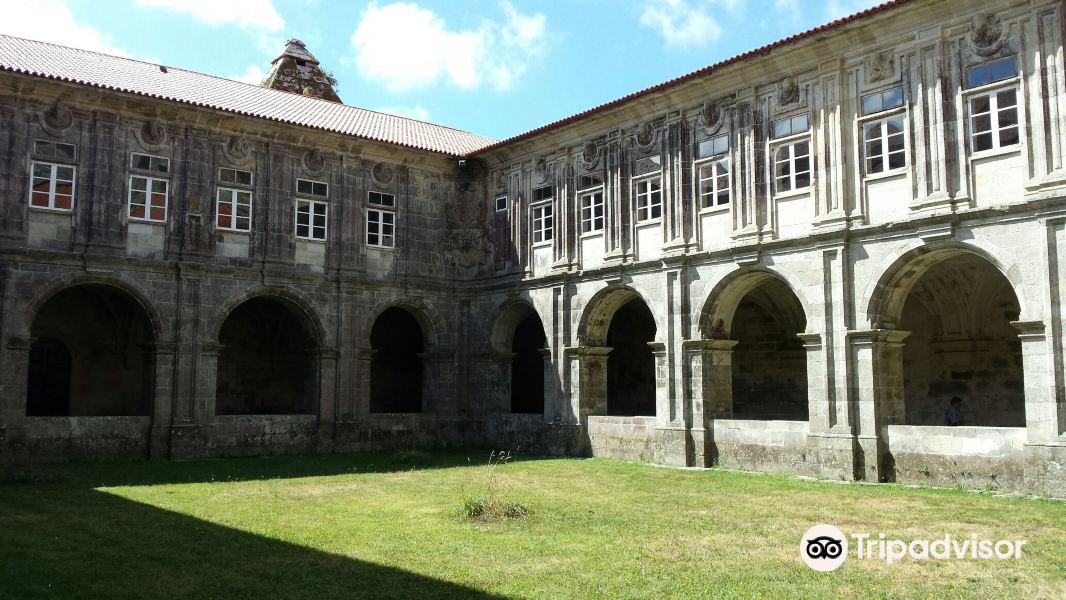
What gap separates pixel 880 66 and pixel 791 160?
2.00 m

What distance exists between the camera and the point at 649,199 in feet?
56.2

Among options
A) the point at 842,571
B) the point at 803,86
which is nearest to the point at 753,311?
the point at 803,86

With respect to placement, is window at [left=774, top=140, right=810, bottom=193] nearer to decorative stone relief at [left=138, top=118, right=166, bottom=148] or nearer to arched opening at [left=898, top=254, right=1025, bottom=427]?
arched opening at [left=898, top=254, right=1025, bottom=427]

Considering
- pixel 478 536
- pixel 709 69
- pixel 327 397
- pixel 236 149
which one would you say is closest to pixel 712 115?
pixel 709 69

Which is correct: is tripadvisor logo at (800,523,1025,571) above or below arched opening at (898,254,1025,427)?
below

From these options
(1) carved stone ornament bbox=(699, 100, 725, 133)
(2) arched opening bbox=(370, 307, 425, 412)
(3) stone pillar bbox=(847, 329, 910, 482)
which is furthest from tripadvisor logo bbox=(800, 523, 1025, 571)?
(2) arched opening bbox=(370, 307, 425, 412)

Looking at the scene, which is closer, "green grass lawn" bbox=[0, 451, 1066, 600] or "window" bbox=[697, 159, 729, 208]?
"green grass lawn" bbox=[0, 451, 1066, 600]

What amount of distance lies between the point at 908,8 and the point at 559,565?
10.2 m

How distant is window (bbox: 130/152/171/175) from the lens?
16844 mm

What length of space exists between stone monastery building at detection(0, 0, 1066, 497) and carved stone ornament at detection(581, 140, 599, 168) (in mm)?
51

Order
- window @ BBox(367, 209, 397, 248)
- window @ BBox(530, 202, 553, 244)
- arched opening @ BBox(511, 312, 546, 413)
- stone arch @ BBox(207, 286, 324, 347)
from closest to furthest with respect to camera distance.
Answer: stone arch @ BBox(207, 286, 324, 347)
window @ BBox(530, 202, 553, 244)
window @ BBox(367, 209, 397, 248)
arched opening @ BBox(511, 312, 546, 413)

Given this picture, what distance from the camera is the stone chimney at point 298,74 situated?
3091 centimetres

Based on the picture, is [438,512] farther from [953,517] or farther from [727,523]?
[953,517]

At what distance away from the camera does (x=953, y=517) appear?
9.75 metres
